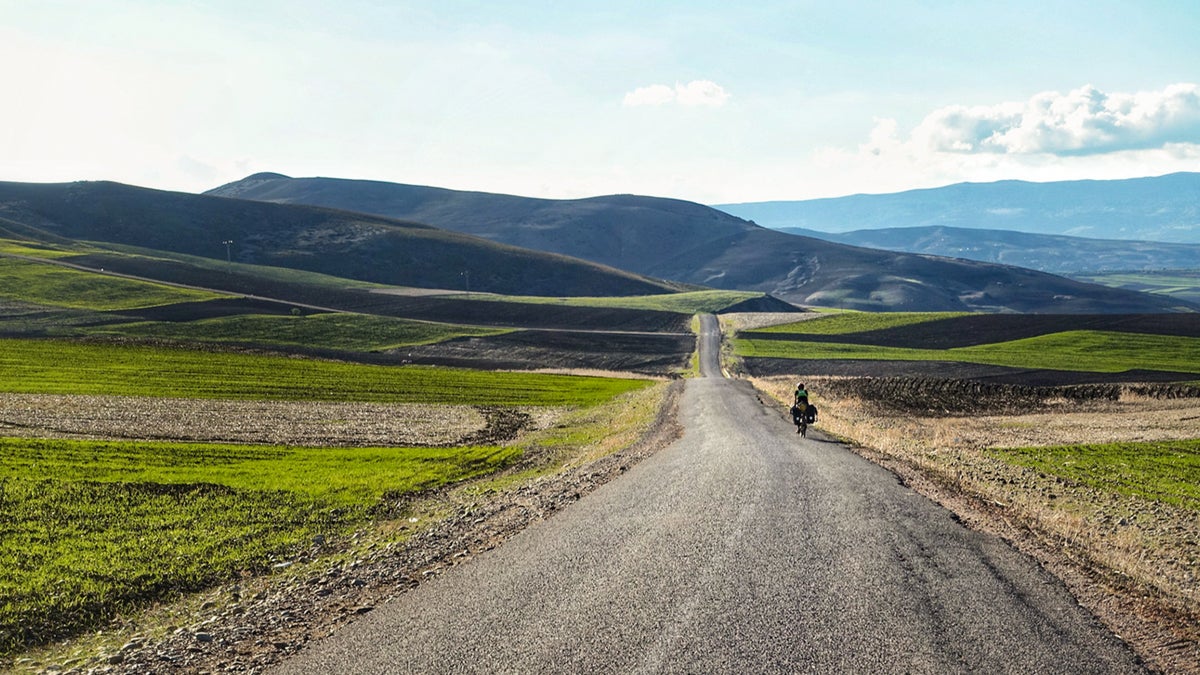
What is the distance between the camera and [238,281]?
165 metres

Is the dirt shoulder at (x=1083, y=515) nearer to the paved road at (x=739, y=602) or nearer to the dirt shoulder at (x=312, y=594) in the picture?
the paved road at (x=739, y=602)

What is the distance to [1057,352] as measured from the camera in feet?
336

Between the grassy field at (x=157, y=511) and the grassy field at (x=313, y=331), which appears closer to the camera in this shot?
the grassy field at (x=157, y=511)

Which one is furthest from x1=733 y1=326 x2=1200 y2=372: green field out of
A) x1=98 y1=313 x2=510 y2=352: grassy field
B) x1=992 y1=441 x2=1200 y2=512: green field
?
x1=992 y1=441 x2=1200 y2=512: green field

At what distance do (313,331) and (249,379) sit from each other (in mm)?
49745

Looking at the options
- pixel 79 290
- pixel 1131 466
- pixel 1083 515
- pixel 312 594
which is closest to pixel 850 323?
pixel 1131 466

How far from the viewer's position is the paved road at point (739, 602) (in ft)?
41.2

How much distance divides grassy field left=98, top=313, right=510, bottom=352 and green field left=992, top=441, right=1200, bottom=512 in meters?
85.7

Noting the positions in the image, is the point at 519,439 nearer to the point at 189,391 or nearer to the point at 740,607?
the point at 189,391

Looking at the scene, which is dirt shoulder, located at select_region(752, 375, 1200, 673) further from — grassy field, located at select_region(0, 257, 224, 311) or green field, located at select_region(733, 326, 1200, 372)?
grassy field, located at select_region(0, 257, 224, 311)

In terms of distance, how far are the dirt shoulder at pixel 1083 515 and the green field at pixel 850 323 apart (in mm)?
76486

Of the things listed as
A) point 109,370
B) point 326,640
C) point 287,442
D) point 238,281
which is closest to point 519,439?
point 287,442

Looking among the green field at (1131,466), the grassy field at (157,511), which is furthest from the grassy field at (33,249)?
Result: the green field at (1131,466)

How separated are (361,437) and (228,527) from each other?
69.8 ft
